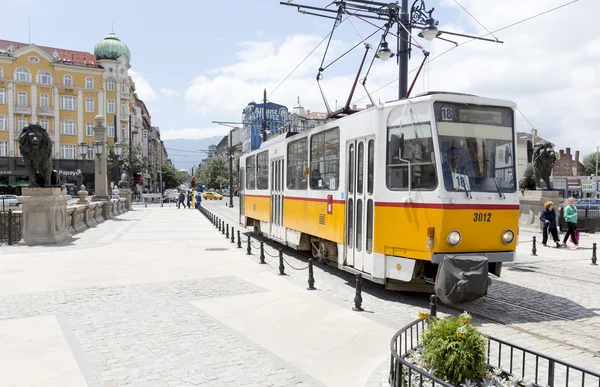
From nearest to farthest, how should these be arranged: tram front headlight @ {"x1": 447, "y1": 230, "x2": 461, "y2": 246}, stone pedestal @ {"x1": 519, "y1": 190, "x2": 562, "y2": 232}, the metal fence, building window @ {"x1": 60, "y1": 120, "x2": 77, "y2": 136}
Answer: tram front headlight @ {"x1": 447, "y1": 230, "x2": 461, "y2": 246} < the metal fence < stone pedestal @ {"x1": 519, "y1": 190, "x2": 562, "y2": 232} < building window @ {"x1": 60, "y1": 120, "x2": 77, "y2": 136}

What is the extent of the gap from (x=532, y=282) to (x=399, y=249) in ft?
14.9

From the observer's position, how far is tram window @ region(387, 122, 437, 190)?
8188mm

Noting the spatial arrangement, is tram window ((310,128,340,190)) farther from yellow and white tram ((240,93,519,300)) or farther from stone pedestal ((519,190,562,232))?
stone pedestal ((519,190,562,232))

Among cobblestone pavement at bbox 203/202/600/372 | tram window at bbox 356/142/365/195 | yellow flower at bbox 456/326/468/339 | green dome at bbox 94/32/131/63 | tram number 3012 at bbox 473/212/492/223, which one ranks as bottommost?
cobblestone pavement at bbox 203/202/600/372

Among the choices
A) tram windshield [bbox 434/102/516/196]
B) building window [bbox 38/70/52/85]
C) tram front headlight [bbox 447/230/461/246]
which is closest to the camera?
tram front headlight [bbox 447/230/461/246]

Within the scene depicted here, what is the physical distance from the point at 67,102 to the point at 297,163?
58.0 m

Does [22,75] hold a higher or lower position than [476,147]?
higher

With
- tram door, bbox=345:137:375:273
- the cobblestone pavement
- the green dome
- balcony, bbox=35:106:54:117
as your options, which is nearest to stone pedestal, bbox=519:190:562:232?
the cobblestone pavement

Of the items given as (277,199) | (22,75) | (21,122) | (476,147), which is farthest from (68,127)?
(476,147)

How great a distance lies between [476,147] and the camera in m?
8.31

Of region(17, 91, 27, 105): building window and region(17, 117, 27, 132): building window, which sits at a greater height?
region(17, 91, 27, 105): building window

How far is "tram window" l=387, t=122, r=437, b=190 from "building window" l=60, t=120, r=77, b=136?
61.7m

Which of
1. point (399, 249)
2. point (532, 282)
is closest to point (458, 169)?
point (399, 249)

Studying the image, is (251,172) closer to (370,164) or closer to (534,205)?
(370,164)
